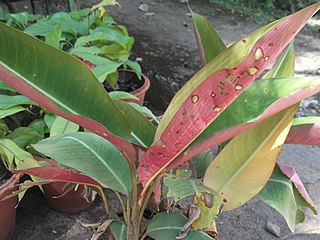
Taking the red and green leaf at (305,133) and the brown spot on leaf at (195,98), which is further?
the red and green leaf at (305,133)

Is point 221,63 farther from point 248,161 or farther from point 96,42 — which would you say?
point 96,42

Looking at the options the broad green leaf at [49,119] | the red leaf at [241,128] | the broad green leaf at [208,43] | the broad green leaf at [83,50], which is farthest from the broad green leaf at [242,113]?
the broad green leaf at [83,50]

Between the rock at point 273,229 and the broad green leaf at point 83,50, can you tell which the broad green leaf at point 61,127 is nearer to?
the broad green leaf at point 83,50

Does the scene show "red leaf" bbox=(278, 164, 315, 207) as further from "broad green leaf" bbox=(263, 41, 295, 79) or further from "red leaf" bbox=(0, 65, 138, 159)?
"red leaf" bbox=(0, 65, 138, 159)

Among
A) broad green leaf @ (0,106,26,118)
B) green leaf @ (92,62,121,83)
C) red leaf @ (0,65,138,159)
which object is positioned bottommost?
broad green leaf @ (0,106,26,118)

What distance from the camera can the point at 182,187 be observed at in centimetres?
87

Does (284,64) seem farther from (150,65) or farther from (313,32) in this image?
(313,32)

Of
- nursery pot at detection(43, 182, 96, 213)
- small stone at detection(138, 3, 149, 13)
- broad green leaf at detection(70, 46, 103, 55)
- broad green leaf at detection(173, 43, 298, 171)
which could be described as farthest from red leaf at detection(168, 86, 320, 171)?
small stone at detection(138, 3, 149, 13)

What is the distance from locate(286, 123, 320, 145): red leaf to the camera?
0.89 metres

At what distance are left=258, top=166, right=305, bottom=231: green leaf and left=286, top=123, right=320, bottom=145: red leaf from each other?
5.2 inches

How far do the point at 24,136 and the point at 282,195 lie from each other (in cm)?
90

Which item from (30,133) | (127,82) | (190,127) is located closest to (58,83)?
(190,127)

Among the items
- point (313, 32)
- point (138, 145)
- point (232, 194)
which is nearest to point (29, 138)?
point (138, 145)

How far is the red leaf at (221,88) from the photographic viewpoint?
0.68m
